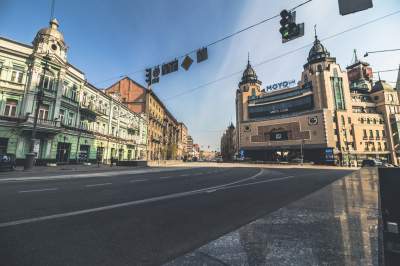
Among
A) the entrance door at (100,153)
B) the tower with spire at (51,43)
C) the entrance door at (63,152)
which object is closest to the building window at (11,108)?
the entrance door at (63,152)

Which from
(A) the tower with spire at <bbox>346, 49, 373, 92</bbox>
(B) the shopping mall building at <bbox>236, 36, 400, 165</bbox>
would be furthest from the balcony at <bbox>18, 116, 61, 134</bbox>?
(A) the tower with spire at <bbox>346, 49, 373, 92</bbox>

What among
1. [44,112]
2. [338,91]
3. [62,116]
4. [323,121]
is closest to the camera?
[44,112]

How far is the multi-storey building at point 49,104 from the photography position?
2159cm

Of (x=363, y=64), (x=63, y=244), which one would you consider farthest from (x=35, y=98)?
(x=363, y=64)

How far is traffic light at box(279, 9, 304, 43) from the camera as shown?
27.9 ft

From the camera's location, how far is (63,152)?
2659 cm

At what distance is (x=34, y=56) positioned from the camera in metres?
23.2

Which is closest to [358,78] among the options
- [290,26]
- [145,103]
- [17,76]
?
[145,103]

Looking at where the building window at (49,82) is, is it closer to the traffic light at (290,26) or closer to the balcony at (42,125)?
the balcony at (42,125)

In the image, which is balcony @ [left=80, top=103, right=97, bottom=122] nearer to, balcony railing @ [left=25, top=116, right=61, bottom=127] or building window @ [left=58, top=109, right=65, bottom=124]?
building window @ [left=58, top=109, right=65, bottom=124]

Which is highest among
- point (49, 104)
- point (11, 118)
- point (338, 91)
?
point (338, 91)

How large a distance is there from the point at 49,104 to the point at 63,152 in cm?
654

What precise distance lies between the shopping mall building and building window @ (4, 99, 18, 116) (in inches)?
2345

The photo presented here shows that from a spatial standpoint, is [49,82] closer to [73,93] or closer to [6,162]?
[73,93]
